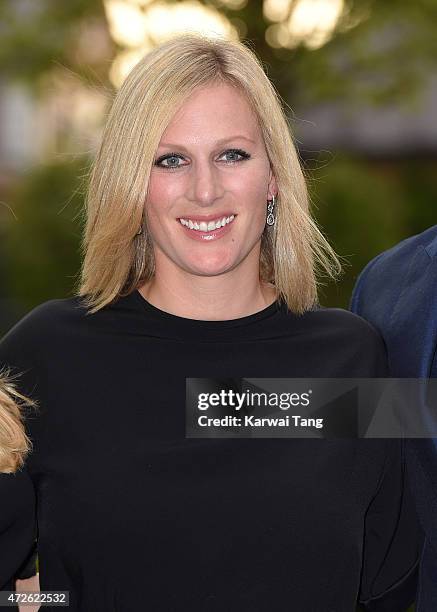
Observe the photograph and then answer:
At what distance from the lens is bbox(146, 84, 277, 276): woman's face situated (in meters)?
2.80

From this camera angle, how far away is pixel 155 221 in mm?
2922

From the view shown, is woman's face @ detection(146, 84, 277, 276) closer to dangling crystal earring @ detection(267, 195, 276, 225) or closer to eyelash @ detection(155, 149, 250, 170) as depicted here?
eyelash @ detection(155, 149, 250, 170)

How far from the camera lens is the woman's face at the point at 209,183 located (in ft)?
9.19

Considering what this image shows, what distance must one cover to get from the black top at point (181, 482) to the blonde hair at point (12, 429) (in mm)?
41

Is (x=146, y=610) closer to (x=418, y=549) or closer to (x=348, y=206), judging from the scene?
(x=418, y=549)

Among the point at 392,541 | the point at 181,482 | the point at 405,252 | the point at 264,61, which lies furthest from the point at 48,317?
the point at 264,61

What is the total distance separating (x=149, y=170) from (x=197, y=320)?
1.50 feet

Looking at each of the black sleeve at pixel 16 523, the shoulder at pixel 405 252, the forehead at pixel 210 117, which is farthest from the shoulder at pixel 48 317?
the shoulder at pixel 405 252

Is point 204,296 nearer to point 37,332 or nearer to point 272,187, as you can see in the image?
point 272,187

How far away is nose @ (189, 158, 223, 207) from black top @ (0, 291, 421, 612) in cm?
38

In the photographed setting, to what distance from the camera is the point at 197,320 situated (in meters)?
2.97

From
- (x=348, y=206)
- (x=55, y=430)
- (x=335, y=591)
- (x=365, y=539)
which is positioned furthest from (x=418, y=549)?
(x=348, y=206)

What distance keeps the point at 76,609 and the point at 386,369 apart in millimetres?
1104

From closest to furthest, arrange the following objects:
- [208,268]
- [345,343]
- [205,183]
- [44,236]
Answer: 1. [205,183]
2. [208,268]
3. [345,343]
4. [44,236]
